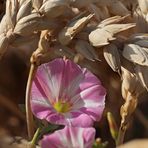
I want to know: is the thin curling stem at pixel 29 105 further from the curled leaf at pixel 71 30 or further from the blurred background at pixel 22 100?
the blurred background at pixel 22 100

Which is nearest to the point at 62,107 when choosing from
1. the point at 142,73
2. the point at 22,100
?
the point at 142,73

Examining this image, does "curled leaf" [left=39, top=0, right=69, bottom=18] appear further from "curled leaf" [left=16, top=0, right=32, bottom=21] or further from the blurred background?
the blurred background

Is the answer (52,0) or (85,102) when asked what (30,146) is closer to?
(85,102)

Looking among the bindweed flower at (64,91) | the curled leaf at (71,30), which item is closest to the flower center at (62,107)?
the bindweed flower at (64,91)

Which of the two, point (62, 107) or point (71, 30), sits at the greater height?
point (71, 30)

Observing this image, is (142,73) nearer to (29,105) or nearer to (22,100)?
(29,105)

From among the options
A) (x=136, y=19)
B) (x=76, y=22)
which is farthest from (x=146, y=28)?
(x=76, y=22)

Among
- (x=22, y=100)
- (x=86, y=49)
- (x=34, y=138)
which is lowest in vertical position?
(x=22, y=100)
